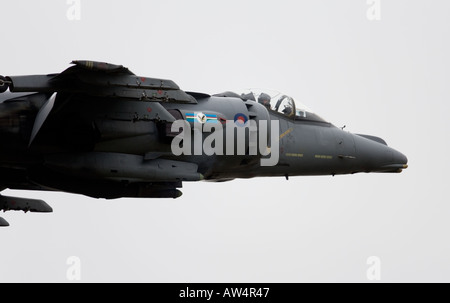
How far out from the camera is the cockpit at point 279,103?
17.4m

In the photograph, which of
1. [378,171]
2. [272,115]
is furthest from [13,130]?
[378,171]

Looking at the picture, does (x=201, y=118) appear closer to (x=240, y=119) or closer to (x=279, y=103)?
(x=240, y=119)

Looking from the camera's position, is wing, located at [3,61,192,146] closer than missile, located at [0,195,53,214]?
Yes

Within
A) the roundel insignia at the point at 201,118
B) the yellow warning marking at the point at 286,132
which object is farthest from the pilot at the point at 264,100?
the roundel insignia at the point at 201,118

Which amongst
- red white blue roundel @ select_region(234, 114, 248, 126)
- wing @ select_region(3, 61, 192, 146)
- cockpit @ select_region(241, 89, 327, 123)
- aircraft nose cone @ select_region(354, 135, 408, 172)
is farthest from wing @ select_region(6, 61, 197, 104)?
aircraft nose cone @ select_region(354, 135, 408, 172)

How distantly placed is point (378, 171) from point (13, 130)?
8457 mm

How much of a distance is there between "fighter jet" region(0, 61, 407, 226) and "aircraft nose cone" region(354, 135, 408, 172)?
1.82 m

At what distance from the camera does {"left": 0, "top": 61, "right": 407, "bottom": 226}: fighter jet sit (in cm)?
1360

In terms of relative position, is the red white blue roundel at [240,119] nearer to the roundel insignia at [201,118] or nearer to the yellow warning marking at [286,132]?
the roundel insignia at [201,118]

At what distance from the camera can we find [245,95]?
17.4 meters

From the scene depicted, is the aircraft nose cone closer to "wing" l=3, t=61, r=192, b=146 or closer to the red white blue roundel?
the red white blue roundel

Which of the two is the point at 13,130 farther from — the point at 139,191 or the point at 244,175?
the point at 244,175

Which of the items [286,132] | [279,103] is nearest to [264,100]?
[279,103]

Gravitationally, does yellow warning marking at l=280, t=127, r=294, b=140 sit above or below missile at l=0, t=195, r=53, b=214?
above
